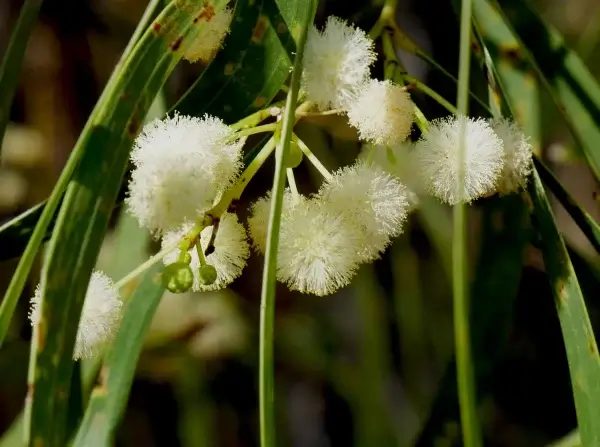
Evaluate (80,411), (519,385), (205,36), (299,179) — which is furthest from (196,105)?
(519,385)

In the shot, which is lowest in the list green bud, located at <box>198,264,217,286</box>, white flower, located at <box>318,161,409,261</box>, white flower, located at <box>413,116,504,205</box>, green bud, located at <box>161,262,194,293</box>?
green bud, located at <box>161,262,194,293</box>

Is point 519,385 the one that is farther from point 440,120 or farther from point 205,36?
point 205,36

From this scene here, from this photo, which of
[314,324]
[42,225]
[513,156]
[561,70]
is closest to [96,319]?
[42,225]

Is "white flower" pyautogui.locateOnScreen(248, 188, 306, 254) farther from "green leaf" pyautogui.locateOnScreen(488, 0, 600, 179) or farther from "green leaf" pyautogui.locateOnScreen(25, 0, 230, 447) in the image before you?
"green leaf" pyautogui.locateOnScreen(488, 0, 600, 179)

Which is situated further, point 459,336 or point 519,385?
point 519,385

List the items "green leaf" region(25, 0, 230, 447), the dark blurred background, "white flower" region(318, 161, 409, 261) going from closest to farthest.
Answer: "green leaf" region(25, 0, 230, 447) → "white flower" region(318, 161, 409, 261) → the dark blurred background

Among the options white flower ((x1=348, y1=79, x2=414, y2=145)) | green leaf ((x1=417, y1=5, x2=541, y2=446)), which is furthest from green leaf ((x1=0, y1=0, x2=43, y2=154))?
green leaf ((x1=417, y1=5, x2=541, y2=446))

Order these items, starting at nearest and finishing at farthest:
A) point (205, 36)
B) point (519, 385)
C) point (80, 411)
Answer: point (205, 36), point (80, 411), point (519, 385)
